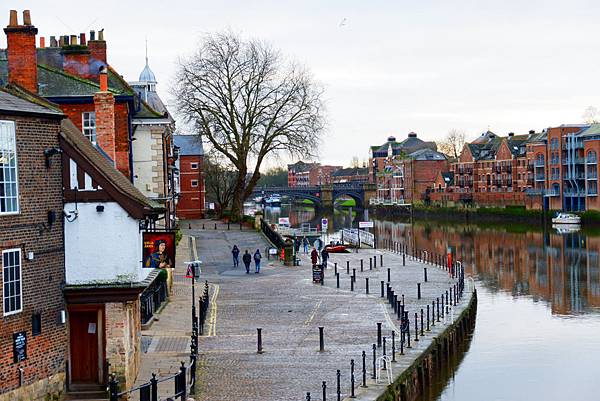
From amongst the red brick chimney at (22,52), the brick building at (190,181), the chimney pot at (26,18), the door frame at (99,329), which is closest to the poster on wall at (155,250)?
the door frame at (99,329)

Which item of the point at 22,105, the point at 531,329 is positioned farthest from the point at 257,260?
the point at 22,105

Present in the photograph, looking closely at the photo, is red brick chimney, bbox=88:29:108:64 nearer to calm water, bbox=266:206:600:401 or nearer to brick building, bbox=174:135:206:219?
calm water, bbox=266:206:600:401

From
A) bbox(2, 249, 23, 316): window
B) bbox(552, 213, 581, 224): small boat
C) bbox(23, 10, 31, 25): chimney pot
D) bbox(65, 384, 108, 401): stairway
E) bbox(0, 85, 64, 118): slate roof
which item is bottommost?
bbox(65, 384, 108, 401): stairway

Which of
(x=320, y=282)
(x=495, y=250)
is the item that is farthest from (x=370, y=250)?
(x=320, y=282)

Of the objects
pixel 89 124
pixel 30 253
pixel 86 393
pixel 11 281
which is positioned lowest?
pixel 86 393

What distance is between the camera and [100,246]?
19844 mm

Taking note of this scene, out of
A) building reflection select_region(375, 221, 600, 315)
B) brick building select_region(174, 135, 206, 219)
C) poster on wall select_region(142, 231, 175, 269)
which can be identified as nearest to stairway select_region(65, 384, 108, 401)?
poster on wall select_region(142, 231, 175, 269)

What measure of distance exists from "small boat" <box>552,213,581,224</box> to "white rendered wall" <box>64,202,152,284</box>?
8912cm

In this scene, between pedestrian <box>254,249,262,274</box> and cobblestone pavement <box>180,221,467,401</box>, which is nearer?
cobblestone pavement <box>180,221,467,401</box>

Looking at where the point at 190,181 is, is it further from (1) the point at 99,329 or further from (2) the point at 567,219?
(1) the point at 99,329

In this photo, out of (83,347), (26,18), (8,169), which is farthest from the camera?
(26,18)

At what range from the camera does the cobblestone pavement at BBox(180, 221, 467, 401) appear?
2209 cm

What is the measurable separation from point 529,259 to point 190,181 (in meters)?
41.9

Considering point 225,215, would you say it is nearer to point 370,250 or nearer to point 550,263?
point 370,250
